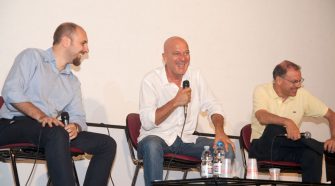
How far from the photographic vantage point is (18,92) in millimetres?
3256

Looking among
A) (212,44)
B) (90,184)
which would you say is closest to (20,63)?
(90,184)

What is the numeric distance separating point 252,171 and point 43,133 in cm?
132

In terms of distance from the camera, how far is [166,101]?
3.87 metres

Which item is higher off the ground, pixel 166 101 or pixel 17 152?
pixel 166 101

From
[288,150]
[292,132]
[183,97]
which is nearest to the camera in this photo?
[183,97]

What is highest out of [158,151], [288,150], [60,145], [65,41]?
[65,41]

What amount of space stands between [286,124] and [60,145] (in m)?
1.80

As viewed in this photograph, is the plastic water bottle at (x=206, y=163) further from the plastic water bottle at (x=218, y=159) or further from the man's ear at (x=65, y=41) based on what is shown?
the man's ear at (x=65, y=41)

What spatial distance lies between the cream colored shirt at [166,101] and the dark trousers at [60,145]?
0.36 m

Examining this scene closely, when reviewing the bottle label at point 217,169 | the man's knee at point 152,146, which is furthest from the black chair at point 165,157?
the bottle label at point 217,169

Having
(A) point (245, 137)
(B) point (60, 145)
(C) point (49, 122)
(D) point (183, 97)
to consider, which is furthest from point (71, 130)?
(A) point (245, 137)

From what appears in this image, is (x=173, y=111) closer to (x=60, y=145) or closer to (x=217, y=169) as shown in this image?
(x=217, y=169)

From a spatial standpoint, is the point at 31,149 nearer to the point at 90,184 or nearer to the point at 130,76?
the point at 90,184

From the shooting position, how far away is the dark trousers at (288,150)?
150 inches
